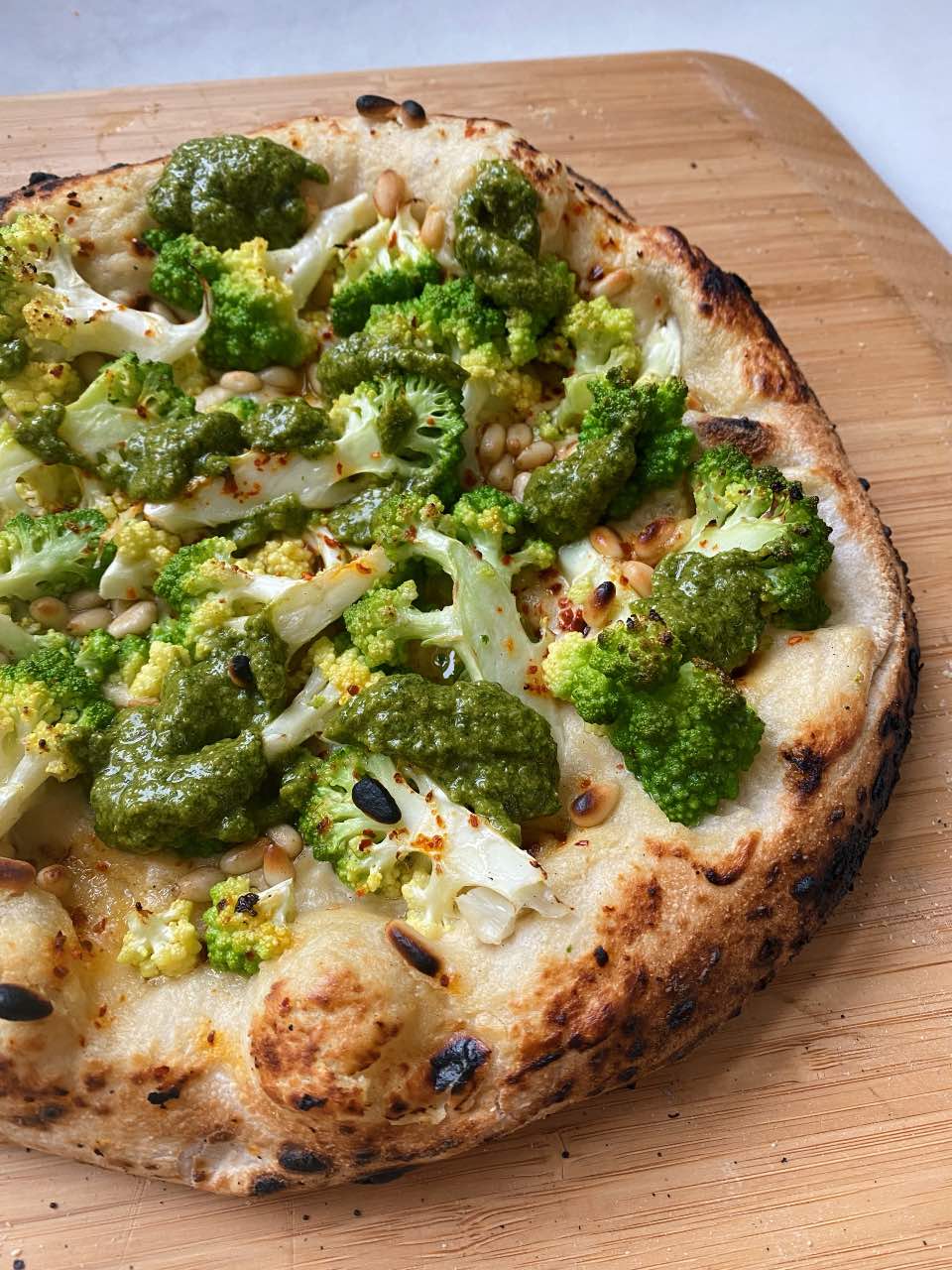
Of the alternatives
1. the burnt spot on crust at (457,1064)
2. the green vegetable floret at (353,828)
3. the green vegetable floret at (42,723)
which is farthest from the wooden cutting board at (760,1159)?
the green vegetable floret at (42,723)

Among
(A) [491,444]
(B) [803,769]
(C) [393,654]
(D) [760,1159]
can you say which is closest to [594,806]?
(B) [803,769]

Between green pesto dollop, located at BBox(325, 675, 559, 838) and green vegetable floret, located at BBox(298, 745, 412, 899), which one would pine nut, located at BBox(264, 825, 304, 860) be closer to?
green vegetable floret, located at BBox(298, 745, 412, 899)

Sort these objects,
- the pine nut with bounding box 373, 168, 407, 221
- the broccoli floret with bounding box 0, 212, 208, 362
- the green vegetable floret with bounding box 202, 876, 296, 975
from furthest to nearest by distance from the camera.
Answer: the pine nut with bounding box 373, 168, 407, 221, the broccoli floret with bounding box 0, 212, 208, 362, the green vegetable floret with bounding box 202, 876, 296, 975

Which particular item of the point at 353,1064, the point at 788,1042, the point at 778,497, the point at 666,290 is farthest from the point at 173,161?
the point at 788,1042

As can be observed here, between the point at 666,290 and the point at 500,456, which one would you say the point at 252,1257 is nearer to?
the point at 500,456

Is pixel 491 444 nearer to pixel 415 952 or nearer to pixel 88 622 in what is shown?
pixel 88 622

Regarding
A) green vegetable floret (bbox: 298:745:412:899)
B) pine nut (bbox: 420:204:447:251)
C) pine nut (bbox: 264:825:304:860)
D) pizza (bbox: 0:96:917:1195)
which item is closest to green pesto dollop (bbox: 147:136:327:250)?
pizza (bbox: 0:96:917:1195)
